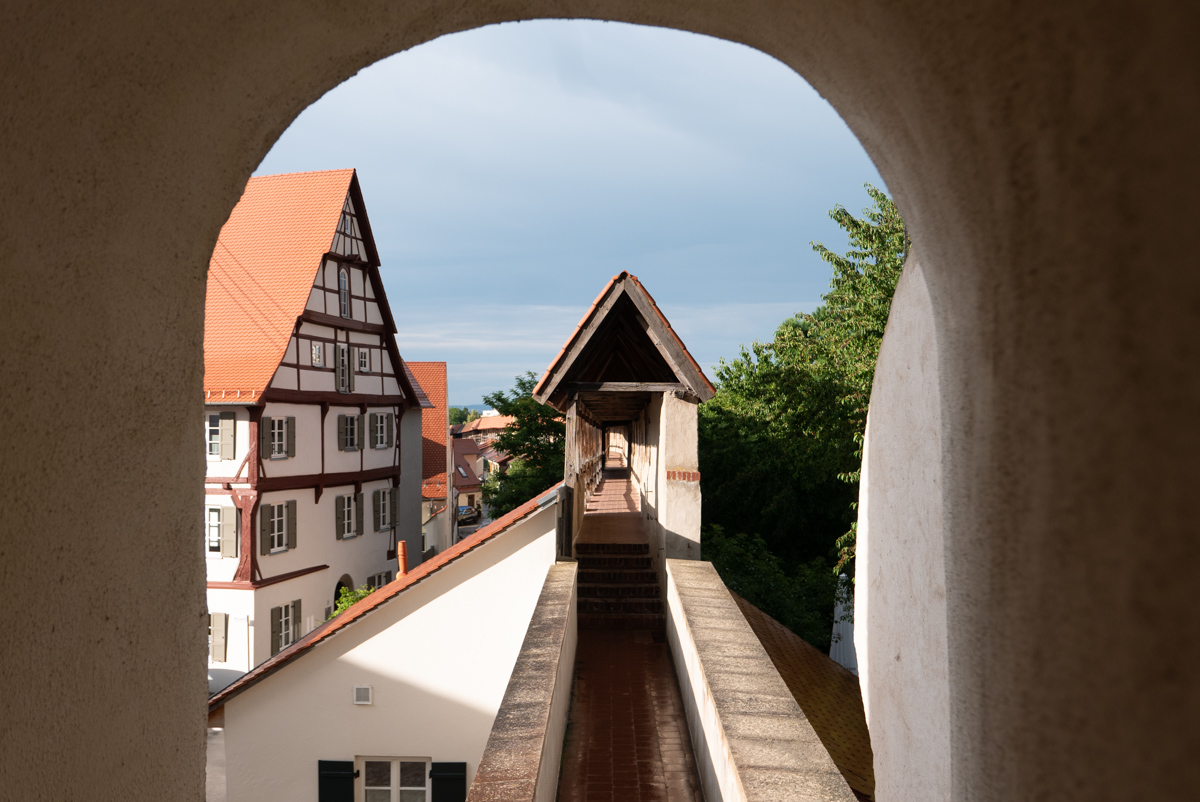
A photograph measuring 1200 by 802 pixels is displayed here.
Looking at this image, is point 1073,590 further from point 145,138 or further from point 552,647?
point 552,647

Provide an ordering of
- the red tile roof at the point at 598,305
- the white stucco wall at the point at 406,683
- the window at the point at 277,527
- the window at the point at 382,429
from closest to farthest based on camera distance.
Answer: the red tile roof at the point at 598,305
the white stucco wall at the point at 406,683
the window at the point at 277,527
the window at the point at 382,429

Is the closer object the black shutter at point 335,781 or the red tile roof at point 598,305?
the red tile roof at point 598,305

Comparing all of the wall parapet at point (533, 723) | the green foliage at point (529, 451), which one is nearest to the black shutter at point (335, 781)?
the wall parapet at point (533, 723)

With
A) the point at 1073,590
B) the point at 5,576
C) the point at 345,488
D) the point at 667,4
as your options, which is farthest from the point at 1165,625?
the point at 345,488

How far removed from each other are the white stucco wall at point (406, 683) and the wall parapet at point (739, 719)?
451 cm

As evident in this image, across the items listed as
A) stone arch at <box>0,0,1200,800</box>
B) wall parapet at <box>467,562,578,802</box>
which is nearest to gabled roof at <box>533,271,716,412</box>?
wall parapet at <box>467,562,578,802</box>

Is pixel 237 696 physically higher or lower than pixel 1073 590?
lower

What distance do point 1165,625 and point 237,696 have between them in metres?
12.2

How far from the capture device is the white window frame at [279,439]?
60.3 ft

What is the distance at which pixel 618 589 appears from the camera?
32.9 feet

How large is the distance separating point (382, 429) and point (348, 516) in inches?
109

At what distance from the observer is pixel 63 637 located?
1.78 m

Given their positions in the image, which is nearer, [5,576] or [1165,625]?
[1165,625]

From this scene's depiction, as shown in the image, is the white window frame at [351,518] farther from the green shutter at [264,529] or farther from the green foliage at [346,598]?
the green shutter at [264,529]
